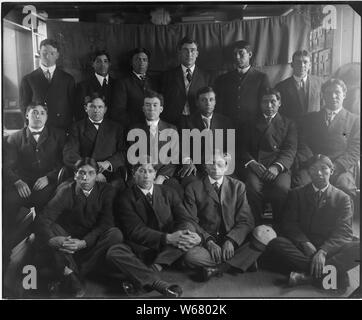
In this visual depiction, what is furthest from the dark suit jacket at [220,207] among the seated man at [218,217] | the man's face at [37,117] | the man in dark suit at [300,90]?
the man's face at [37,117]

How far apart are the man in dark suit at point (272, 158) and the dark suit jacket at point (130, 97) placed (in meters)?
0.60

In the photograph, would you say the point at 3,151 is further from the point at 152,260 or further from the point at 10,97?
the point at 152,260

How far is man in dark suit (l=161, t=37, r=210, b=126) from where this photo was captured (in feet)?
7.98

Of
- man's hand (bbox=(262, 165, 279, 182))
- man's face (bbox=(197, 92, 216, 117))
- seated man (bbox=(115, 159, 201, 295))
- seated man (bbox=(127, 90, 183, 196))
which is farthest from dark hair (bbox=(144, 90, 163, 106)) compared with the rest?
man's hand (bbox=(262, 165, 279, 182))

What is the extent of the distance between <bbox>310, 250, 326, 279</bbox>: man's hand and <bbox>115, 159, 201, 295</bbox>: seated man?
646 millimetres

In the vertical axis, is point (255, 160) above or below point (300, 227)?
above

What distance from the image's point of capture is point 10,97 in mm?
2447

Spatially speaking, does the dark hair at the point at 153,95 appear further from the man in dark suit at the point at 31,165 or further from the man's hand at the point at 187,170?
the man in dark suit at the point at 31,165

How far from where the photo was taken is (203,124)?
2436mm

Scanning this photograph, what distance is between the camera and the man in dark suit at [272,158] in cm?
243

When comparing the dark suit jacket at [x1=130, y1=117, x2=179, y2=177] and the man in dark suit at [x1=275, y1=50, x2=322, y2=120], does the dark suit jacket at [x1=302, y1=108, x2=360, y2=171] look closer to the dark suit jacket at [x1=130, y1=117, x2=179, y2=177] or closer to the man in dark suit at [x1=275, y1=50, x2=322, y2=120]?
the man in dark suit at [x1=275, y1=50, x2=322, y2=120]
